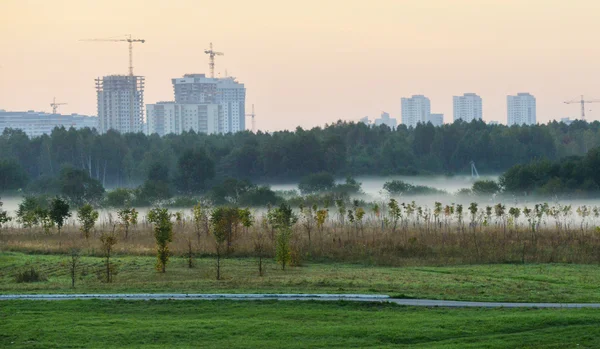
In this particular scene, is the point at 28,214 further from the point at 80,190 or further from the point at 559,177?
the point at 559,177

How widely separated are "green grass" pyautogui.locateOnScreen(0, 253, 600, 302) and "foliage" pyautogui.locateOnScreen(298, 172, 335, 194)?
59.0m

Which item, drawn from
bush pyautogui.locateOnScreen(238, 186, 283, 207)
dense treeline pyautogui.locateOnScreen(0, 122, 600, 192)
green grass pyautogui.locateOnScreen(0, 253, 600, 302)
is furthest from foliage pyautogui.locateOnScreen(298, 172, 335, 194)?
green grass pyautogui.locateOnScreen(0, 253, 600, 302)

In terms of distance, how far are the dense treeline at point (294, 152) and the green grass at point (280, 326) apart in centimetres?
7872

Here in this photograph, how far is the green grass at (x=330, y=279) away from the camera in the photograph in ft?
101

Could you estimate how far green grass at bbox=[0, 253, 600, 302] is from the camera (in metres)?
30.9

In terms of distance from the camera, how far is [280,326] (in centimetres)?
2448

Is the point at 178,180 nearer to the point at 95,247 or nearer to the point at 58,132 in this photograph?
the point at 58,132

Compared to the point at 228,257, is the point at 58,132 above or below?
above

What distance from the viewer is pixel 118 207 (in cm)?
8969

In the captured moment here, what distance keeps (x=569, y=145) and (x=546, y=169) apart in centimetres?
4008

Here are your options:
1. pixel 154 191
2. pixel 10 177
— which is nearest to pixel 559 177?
pixel 154 191

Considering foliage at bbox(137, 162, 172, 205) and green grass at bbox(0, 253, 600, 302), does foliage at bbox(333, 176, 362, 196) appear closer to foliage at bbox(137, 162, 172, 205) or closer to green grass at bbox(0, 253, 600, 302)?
foliage at bbox(137, 162, 172, 205)

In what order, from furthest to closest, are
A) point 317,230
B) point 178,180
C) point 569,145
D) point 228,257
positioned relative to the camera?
point 569,145
point 178,180
point 317,230
point 228,257

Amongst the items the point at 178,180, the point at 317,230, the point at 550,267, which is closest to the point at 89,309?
the point at 550,267
